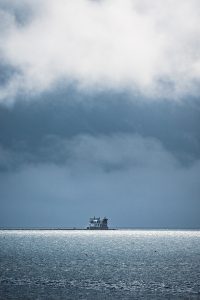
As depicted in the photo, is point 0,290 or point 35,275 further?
point 35,275

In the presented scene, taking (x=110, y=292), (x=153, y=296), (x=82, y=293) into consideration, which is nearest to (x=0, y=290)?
(x=82, y=293)

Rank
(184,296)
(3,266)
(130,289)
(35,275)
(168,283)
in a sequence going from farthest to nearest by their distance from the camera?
(3,266)
(35,275)
(168,283)
(130,289)
(184,296)

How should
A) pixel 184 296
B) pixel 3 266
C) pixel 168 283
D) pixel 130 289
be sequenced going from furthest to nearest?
1. pixel 3 266
2. pixel 168 283
3. pixel 130 289
4. pixel 184 296

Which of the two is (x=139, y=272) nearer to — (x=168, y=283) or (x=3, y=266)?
(x=168, y=283)

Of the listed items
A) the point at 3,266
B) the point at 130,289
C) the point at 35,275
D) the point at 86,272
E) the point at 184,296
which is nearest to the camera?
the point at 184,296

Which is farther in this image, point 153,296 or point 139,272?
point 139,272

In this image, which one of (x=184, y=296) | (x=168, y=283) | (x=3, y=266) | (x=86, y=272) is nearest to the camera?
(x=184, y=296)

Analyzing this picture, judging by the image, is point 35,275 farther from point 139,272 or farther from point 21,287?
point 139,272

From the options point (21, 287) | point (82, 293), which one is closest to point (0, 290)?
point (21, 287)

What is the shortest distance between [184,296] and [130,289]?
324 inches

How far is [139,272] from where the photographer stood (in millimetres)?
78438

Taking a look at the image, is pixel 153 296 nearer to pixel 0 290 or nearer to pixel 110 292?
pixel 110 292

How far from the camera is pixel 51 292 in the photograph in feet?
184

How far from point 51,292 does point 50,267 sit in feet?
96.8
